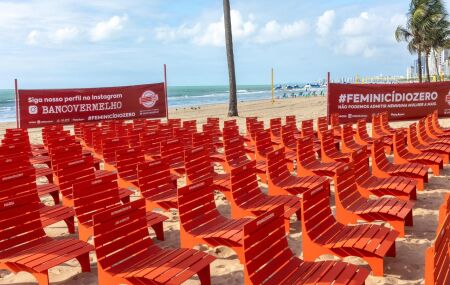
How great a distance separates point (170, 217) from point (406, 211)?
3240 millimetres

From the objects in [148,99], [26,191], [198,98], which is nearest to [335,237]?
[26,191]

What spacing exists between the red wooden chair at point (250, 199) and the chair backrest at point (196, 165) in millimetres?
845

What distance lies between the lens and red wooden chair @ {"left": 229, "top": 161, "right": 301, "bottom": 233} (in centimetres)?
568

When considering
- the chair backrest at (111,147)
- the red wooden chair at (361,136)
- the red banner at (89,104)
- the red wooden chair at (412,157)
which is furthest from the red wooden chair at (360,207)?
the red banner at (89,104)

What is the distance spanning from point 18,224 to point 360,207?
381cm

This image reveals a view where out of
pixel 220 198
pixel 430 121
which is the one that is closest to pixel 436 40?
pixel 430 121

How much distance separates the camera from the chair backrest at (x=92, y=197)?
16.9 feet

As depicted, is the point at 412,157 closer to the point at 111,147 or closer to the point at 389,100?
the point at 111,147

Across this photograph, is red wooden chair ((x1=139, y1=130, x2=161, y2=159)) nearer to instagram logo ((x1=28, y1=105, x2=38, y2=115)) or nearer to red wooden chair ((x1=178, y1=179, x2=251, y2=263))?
red wooden chair ((x1=178, y1=179, x2=251, y2=263))

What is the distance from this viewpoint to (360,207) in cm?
557

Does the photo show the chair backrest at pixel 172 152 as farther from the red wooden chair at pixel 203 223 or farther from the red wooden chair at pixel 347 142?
the red wooden chair at pixel 347 142

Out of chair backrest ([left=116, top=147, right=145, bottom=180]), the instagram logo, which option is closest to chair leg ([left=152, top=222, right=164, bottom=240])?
chair backrest ([left=116, top=147, right=145, bottom=180])

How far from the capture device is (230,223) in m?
5.12

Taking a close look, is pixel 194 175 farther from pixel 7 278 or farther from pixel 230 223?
pixel 7 278
